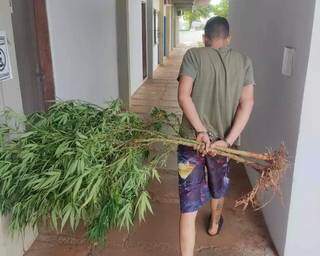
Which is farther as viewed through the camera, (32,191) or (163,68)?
(163,68)

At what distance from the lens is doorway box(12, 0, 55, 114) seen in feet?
9.05

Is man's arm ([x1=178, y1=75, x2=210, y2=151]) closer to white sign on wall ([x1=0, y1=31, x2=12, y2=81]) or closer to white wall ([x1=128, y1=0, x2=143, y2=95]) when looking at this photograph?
white sign on wall ([x1=0, y1=31, x2=12, y2=81])

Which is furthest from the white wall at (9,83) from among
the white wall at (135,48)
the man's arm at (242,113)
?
the white wall at (135,48)

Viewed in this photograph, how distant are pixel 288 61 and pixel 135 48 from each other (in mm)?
6061

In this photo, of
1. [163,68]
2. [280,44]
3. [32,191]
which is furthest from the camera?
[163,68]

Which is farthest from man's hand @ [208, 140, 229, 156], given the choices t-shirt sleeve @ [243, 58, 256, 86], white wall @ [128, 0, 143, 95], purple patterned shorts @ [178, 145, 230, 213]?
white wall @ [128, 0, 143, 95]

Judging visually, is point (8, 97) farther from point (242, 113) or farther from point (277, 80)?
point (277, 80)

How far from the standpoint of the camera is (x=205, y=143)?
1796 millimetres

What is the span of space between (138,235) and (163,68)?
10151mm

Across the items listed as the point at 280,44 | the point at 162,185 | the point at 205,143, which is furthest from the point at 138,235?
the point at 280,44

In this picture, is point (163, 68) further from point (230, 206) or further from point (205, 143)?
point (205, 143)

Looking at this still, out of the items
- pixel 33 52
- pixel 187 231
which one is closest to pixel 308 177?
pixel 187 231

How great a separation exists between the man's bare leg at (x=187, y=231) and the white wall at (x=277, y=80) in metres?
0.61

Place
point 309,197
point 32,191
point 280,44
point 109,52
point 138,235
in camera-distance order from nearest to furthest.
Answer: point 32,191 < point 309,197 < point 280,44 < point 138,235 < point 109,52
